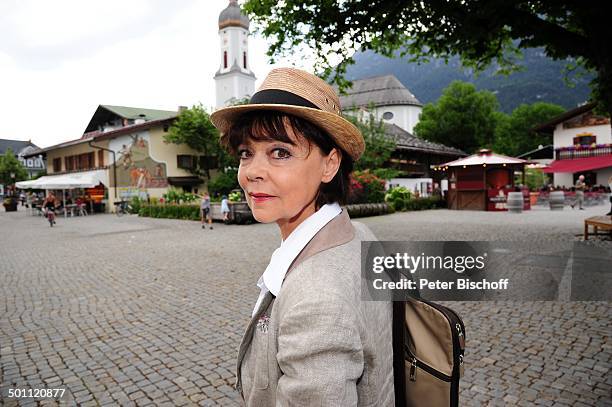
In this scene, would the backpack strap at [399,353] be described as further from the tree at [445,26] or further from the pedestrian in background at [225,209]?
the pedestrian in background at [225,209]

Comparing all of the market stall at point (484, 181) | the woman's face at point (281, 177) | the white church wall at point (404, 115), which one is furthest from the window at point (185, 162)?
the white church wall at point (404, 115)

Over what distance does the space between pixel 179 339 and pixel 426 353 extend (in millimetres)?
3815

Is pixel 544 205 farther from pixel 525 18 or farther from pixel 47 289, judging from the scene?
pixel 47 289

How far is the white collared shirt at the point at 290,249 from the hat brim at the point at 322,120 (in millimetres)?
281

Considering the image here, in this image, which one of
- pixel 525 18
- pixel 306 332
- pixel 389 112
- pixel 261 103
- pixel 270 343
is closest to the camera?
pixel 306 332

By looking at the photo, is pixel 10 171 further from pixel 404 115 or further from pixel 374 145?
pixel 404 115

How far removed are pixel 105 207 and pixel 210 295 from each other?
27671 millimetres

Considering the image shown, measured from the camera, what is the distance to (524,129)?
6938cm

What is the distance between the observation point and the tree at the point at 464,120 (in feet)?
163

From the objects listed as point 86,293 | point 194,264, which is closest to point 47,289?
point 86,293

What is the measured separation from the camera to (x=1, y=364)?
392 centimetres

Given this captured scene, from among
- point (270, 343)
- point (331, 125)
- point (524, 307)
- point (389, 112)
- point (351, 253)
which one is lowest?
point (524, 307)

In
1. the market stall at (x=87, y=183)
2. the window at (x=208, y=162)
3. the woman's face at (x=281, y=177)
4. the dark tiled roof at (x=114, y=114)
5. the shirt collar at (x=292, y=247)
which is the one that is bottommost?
the shirt collar at (x=292, y=247)

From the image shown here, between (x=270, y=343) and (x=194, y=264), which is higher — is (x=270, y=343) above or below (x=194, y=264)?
above
